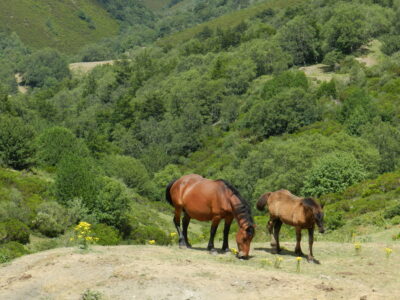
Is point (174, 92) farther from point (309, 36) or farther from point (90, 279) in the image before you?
point (90, 279)

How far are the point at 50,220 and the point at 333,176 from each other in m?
29.8

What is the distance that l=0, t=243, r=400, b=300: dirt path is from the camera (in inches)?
472

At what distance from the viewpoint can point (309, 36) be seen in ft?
473

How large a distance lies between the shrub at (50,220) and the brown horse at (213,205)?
1183 inches

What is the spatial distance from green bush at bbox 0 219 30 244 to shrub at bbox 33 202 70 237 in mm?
4847

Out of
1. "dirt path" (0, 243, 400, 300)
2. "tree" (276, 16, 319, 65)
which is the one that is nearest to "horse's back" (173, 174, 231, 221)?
"dirt path" (0, 243, 400, 300)

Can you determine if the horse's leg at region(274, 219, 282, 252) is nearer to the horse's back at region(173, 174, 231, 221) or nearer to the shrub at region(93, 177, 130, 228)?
the horse's back at region(173, 174, 231, 221)

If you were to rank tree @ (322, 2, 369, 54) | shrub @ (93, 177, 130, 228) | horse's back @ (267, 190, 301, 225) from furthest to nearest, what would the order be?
tree @ (322, 2, 369, 54)
shrub @ (93, 177, 130, 228)
horse's back @ (267, 190, 301, 225)

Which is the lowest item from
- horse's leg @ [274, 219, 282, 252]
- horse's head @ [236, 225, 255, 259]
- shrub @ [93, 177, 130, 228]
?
shrub @ [93, 177, 130, 228]

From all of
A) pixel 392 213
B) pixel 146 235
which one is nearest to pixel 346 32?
pixel 146 235

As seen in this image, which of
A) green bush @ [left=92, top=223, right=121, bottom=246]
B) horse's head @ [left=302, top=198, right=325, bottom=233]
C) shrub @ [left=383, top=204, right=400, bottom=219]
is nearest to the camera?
horse's head @ [left=302, top=198, right=325, bottom=233]

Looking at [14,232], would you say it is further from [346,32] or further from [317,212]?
[346,32]

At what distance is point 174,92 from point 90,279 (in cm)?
13356

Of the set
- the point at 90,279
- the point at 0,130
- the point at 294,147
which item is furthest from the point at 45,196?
the point at 90,279
